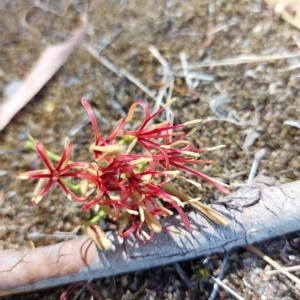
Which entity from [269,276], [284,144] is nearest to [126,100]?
[284,144]

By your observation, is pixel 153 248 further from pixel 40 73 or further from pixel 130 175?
pixel 40 73

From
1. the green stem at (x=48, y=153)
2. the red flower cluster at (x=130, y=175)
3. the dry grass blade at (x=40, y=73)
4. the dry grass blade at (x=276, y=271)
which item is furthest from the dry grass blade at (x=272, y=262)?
the dry grass blade at (x=40, y=73)

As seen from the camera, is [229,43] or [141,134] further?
[229,43]

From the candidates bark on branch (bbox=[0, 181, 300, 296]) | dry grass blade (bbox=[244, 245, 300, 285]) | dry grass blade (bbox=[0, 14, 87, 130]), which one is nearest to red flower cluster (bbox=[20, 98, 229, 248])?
bark on branch (bbox=[0, 181, 300, 296])

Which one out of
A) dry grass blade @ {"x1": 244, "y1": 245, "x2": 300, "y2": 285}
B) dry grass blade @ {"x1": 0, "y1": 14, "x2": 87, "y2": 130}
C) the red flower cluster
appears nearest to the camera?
the red flower cluster

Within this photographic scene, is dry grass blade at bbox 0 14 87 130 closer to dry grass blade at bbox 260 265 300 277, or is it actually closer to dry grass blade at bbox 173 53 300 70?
dry grass blade at bbox 173 53 300 70

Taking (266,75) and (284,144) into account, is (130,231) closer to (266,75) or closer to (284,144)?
(284,144)
